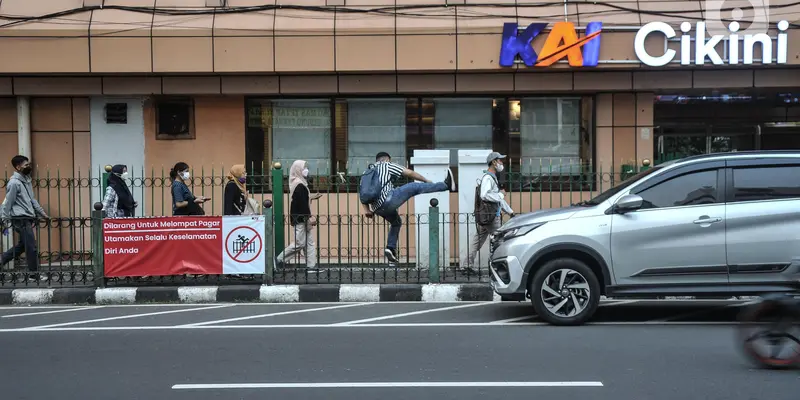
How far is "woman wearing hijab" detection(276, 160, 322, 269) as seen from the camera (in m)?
11.7

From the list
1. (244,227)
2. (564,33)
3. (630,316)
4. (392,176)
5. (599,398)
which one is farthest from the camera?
(564,33)

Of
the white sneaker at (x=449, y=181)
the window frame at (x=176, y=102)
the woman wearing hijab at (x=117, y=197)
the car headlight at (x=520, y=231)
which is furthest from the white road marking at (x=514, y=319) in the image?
the window frame at (x=176, y=102)

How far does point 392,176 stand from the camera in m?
11.7

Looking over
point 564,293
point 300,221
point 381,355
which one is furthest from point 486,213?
point 381,355

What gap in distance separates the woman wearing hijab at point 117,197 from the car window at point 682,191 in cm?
717

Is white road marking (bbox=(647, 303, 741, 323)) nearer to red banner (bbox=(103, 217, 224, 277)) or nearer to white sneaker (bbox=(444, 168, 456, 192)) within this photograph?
white sneaker (bbox=(444, 168, 456, 192))

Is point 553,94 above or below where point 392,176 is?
above

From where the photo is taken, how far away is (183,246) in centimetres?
1088

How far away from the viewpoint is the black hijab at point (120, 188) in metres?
11.5

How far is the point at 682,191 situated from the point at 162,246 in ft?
21.6

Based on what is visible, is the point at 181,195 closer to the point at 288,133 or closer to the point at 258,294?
the point at 258,294

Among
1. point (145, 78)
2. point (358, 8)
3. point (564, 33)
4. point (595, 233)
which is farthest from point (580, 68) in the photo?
point (145, 78)

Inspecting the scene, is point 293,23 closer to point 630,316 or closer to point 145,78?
point 145,78

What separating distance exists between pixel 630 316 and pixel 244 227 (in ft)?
16.6
